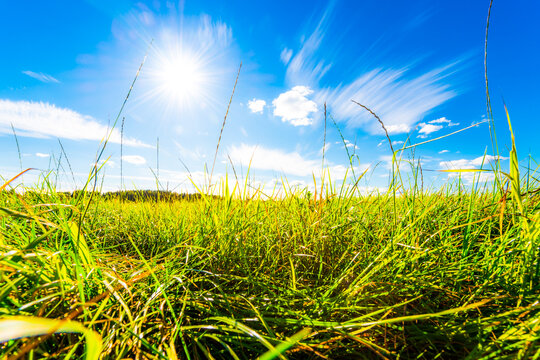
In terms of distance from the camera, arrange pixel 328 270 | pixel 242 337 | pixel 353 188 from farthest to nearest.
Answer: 1. pixel 353 188
2. pixel 328 270
3. pixel 242 337

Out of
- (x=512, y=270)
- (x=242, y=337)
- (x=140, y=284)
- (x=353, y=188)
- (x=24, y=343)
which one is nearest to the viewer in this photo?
(x=24, y=343)

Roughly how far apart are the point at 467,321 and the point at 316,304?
0.54 meters

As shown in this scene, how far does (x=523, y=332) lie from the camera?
75 cm

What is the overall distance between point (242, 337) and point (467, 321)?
2.71 ft

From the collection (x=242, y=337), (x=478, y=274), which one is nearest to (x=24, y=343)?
(x=242, y=337)

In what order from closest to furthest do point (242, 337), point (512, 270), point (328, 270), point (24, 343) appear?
1. point (24, 343)
2. point (242, 337)
3. point (512, 270)
4. point (328, 270)

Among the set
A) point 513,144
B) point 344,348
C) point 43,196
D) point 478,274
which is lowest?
point 344,348

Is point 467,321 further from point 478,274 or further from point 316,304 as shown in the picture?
point 316,304

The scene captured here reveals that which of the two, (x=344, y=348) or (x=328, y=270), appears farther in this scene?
(x=328, y=270)

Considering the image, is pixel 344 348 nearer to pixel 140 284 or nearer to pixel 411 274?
pixel 411 274

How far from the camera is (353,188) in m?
1.68

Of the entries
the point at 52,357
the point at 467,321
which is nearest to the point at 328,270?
the point at 467,321

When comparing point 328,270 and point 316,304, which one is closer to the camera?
point 316,304

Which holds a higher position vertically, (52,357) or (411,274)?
(411,274)
